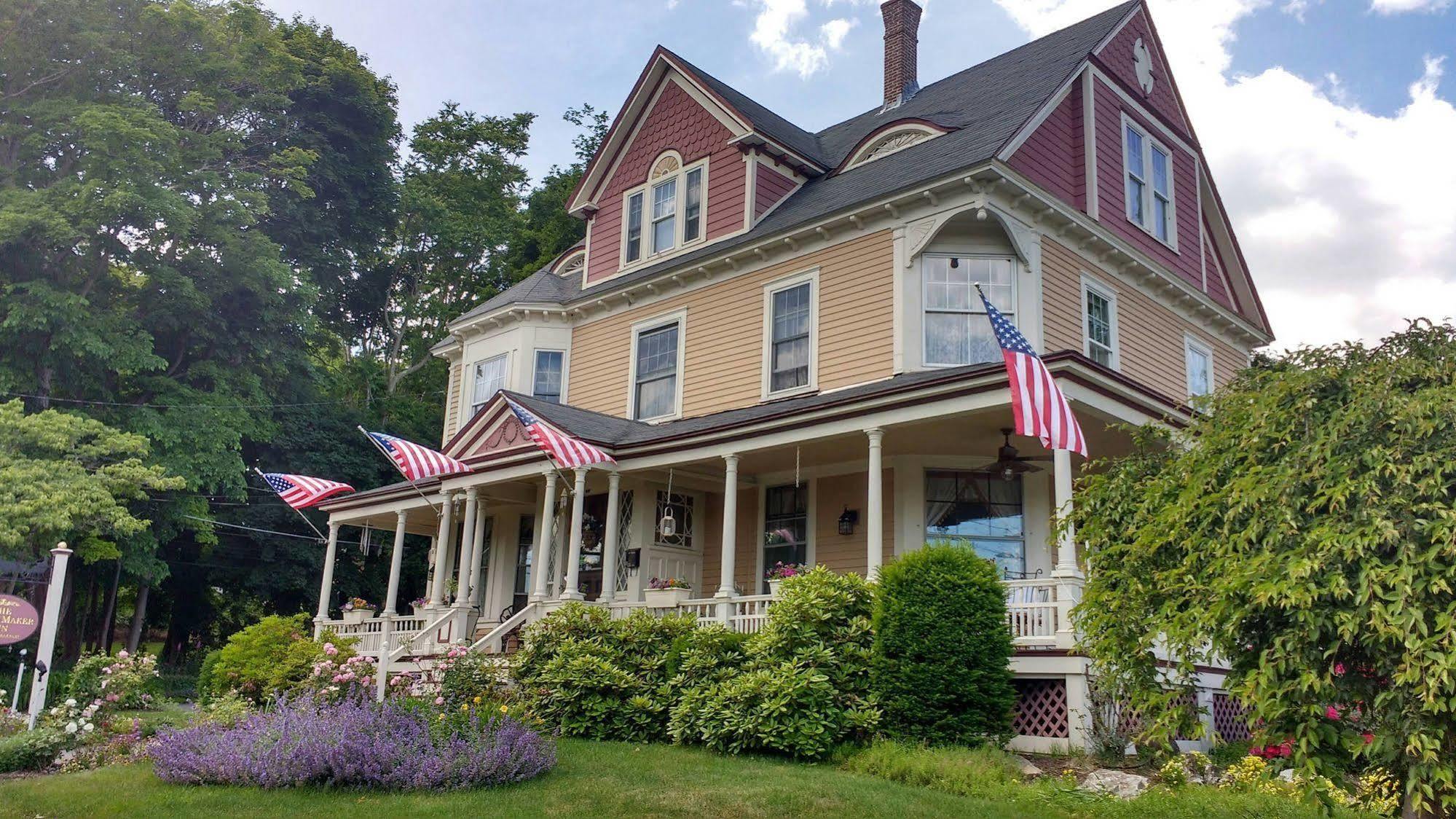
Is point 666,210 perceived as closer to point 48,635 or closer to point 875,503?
point 875,503

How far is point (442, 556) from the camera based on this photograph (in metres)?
19.2

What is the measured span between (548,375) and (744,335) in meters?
4.93

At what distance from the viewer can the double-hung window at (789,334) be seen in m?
17.0

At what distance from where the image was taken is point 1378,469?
18.2 feet

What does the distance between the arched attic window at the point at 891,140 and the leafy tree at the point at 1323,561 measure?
11.4m

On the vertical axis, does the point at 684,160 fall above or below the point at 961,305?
above

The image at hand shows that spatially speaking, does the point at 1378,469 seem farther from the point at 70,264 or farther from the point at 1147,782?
the point at 70,264

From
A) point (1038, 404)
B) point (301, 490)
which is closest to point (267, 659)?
point (301, 490)

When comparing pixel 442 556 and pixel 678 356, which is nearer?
pixel 678 356

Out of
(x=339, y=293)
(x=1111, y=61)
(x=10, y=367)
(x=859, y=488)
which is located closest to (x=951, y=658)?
(x=859, y=488)

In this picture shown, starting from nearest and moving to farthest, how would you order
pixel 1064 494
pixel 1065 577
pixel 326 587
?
pixel 1065 577 → pixel 1064 494 → pixel 326 587

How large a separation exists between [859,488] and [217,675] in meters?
10.1

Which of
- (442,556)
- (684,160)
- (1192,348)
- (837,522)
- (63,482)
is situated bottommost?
(442,556)

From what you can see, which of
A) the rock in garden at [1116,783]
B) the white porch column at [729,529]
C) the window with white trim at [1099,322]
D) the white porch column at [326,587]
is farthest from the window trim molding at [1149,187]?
the white porch column at [326,587]
